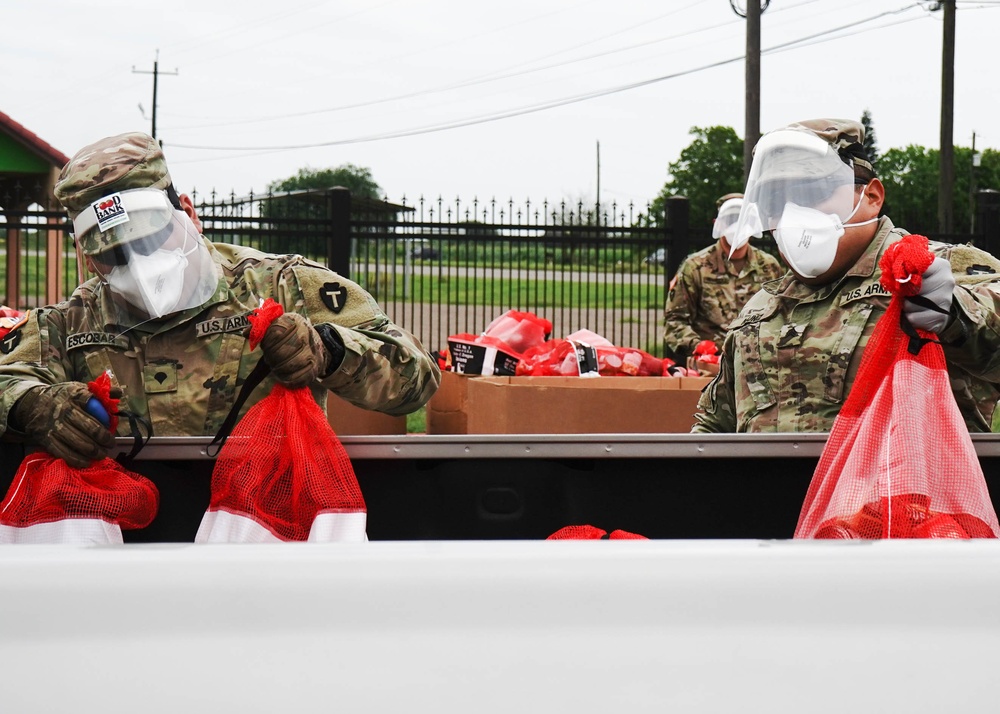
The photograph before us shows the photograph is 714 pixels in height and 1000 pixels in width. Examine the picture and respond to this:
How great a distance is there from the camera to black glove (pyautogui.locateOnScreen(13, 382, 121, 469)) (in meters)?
1.92

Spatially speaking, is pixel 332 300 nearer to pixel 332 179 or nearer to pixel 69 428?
pixel 69 428

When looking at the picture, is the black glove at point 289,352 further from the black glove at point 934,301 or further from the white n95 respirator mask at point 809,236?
the white n95 respirator mask at point 809,236

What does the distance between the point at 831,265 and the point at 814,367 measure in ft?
0.89

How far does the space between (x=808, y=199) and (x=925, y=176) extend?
5737cm

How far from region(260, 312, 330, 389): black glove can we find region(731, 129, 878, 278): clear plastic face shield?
1.23 m

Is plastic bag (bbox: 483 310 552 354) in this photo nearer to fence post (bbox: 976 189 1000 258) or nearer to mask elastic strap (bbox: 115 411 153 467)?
mask elastic strap (bbox: 115 411 153 467)

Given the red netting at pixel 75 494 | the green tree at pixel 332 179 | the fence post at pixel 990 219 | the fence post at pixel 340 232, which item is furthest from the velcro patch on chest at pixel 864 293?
the green tree at pixel 332 179

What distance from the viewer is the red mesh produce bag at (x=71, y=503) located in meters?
1.92

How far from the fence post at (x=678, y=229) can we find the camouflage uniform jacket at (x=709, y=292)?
3.02 meters

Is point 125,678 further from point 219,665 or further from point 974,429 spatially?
point 974,429

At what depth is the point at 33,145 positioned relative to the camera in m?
13.6

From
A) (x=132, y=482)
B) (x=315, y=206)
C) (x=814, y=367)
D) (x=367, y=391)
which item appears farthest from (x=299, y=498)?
(x=315, y=206)

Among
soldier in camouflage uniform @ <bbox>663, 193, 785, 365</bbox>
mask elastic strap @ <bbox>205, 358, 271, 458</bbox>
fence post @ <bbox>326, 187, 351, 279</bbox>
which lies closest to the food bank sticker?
mask elastic strap @ <bbox>205, 358, 271, 458</bbox>

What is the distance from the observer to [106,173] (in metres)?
2.45
